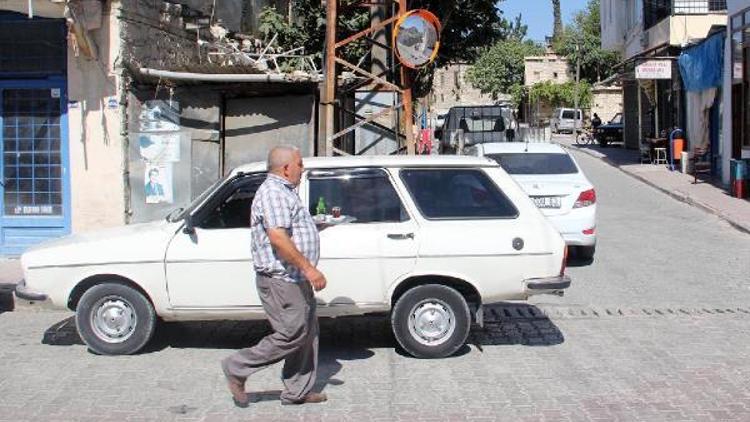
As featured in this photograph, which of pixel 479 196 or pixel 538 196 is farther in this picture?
pixel 538 196

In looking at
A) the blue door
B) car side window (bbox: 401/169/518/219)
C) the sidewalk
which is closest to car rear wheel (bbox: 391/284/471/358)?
car side window (bbox: 401/169/518/219)

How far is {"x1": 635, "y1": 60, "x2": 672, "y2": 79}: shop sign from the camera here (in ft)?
83.0

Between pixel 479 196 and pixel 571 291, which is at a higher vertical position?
pixel 479 196

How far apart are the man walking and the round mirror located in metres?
6.19

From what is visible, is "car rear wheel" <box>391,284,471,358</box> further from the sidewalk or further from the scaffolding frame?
the sidewalk

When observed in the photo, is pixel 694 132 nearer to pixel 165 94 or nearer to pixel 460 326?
pixel 165 94

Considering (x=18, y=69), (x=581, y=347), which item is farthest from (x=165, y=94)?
(x=581, y=347)

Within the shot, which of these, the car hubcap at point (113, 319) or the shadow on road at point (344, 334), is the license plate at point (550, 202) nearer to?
the shadow on road at point (344, 334)

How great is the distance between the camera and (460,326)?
22.6ft

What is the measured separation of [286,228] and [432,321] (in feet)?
6.69

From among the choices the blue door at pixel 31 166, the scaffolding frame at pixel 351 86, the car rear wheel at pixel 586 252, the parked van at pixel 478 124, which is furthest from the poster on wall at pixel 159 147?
the parked van at pixel 478 124

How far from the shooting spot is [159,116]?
11.6 m

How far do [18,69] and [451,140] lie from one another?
14.2 meters

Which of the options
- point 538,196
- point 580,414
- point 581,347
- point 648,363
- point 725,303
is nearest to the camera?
point 580,414
